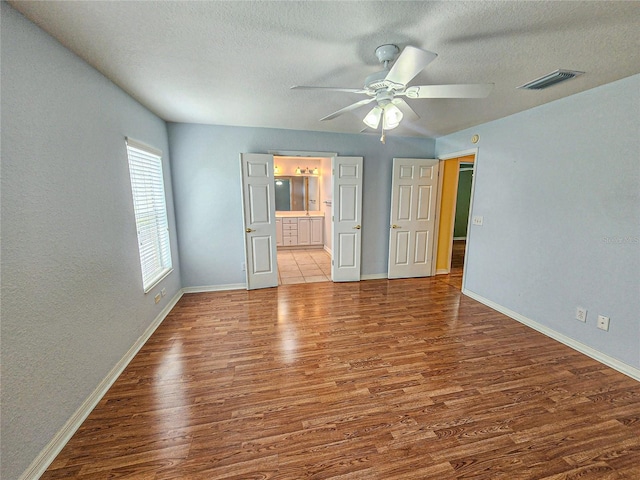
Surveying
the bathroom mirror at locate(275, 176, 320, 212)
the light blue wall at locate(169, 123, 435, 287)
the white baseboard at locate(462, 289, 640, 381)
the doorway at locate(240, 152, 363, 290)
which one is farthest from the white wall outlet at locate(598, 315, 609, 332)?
the bathroom mirror at locate(275, 176, 320, 212)

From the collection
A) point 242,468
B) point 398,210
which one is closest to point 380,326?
point 242,468

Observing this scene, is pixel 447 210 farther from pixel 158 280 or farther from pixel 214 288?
pixel 158 280

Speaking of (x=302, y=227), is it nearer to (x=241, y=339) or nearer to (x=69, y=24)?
(x=241, y=339)

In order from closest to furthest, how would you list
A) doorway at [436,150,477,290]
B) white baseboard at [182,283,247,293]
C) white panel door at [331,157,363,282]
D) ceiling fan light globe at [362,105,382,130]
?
ceiling fan light globe at [362,105,382,130] → white baseboard at [182,283,247,293] → white panel door at [331,157,363,282] → doorway at [436,150,477,290]

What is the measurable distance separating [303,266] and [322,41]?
408 centimetres

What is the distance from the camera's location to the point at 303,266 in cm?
526

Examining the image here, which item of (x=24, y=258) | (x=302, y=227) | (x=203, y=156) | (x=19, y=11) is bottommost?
(x=302, y=227)

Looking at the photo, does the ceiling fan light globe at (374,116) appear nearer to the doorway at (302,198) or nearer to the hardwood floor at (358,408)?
the hardwood floor at (358,408)

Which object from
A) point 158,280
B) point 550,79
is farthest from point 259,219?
point 550,79

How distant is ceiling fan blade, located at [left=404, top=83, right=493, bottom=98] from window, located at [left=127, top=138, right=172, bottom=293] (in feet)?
8.23

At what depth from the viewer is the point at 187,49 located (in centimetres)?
169

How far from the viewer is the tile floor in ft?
14.9

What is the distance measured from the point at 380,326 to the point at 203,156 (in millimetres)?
3229

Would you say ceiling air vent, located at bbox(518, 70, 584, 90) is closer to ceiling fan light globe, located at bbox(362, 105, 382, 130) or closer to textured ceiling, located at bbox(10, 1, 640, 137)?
textured ceiling, located at bbox(10, 1, 640, 137)
